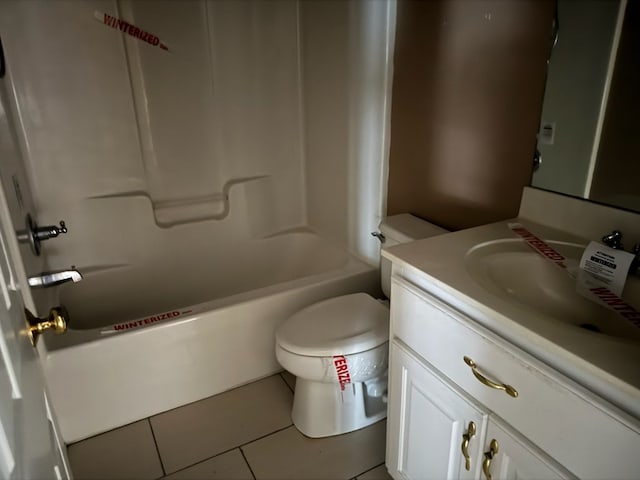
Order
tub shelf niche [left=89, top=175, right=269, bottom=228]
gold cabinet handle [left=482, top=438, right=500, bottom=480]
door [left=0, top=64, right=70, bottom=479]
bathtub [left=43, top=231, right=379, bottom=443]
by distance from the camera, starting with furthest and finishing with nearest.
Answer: tub shelf niche [left=89, top=175, right=269, bottom=228], bathtub [left=43, top=231, right=379, bottom=443], gold cabinet handle [left=482, top=438, right=500, bottom=480], door [left=0, top=64, right=70, bottom=479]

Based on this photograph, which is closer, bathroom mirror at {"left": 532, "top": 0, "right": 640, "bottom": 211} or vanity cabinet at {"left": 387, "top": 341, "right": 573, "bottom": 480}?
vanity cabinet at {"left": 387, "top": 341, "right": 573, "bottom": 480}

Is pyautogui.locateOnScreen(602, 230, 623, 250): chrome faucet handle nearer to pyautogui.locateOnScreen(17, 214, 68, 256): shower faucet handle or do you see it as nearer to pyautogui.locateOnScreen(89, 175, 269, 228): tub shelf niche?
pyautogui.locateOnScreen(17, 214, 68, 256): shower faucet handle

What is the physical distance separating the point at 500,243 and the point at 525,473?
573 mm

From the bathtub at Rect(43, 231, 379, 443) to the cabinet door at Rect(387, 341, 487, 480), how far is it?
2.43 feet

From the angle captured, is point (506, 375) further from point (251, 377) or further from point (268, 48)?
point (268, 48)

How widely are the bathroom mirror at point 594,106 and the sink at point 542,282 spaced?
188 millimetres

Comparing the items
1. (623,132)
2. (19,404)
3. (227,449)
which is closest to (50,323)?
(19,404)

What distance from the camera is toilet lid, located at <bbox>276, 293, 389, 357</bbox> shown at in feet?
5.00

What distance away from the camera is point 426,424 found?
1192 mm

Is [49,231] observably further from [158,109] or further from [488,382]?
[488,382]

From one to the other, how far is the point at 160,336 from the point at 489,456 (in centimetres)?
123

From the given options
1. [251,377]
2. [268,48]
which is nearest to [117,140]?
[268,48]

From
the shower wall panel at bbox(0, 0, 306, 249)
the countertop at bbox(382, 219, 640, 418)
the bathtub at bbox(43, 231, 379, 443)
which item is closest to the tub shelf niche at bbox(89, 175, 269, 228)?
the shower wall panel at bbox(0, 0, 306, 249)

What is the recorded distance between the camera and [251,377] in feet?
6.48
